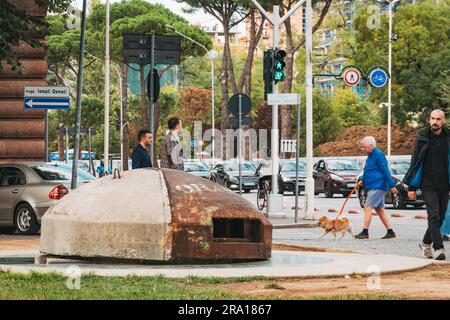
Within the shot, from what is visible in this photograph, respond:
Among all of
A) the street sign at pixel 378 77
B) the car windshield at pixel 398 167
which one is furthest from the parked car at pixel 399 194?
the street sign at pixel 378 77

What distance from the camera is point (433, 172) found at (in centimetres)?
1605

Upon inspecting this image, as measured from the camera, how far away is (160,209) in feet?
46.1

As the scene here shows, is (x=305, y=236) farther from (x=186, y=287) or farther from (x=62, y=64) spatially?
(x=62, y=64)

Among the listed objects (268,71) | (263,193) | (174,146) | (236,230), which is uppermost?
(268,71)

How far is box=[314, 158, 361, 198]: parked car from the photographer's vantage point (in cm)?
4591

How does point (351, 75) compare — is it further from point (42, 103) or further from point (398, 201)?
point (42, 103)

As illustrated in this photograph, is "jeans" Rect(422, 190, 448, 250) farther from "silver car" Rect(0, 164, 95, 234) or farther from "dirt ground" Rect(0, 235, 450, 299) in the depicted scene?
"silver car" Rect(0, 164, 95, 234)

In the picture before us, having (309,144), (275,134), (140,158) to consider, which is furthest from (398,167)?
(140,158)

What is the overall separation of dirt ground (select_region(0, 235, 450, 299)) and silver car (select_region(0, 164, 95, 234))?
11.0m

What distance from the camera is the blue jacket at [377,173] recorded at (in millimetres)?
20719

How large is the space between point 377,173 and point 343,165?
26.6m

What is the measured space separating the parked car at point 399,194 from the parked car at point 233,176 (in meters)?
13.9

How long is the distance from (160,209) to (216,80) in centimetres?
10823
